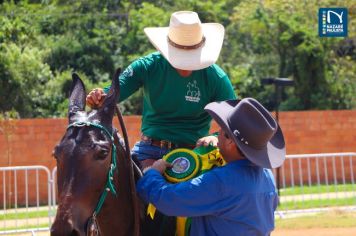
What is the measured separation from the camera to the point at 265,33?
939 inches

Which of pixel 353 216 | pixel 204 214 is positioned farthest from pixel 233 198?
pixel 353 216

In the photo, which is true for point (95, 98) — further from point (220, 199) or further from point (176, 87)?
point (220, 199)

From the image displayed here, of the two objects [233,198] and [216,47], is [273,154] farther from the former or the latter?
[216,47]

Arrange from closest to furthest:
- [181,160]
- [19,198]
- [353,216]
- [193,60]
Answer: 1. [181,160]
2. [193,60]
3. [353,216]
4. [19,198]

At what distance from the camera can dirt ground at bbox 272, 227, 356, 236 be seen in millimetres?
11187

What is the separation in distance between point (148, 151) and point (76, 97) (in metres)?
0.87

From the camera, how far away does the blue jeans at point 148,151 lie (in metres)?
4.79

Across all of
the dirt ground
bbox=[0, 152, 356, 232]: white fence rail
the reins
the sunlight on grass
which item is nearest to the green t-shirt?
the reins

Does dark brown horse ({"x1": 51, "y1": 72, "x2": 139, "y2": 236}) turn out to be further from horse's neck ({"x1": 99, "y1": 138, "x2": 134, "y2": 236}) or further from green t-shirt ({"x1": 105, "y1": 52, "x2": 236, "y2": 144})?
green t-shirt ({"x1": 105, "y1": 52, "x2": 236, "y2": 144})

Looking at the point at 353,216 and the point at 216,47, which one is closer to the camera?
the point at 216,47

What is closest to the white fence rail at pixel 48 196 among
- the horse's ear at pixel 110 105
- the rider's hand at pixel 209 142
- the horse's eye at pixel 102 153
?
the rider's hand at pixel 209 142

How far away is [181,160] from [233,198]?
1.52ft

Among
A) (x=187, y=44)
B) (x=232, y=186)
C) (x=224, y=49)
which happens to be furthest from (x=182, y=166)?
(x=224, y=49)

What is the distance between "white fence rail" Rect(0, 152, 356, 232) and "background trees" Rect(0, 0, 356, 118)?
428 cm
